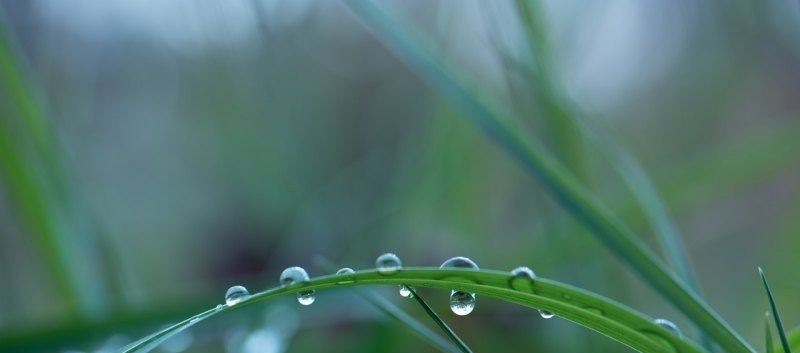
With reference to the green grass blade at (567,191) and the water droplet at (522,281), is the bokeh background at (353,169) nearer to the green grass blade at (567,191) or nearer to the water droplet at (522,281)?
the green grass blade at (567,191)

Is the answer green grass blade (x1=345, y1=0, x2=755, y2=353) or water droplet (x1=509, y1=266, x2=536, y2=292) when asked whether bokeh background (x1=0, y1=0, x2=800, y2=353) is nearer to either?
green grass blade (x1=345, y1=0, x2=755, y2=353)

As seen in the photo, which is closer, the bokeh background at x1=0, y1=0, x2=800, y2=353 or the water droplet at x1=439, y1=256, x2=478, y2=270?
the water droplet at x1=439, y1=256, x2=478, y2=270

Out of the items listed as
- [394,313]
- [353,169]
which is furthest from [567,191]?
[353,169]

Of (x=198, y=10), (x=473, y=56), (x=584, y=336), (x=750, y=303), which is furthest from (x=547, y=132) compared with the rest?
(x=473, y=56)

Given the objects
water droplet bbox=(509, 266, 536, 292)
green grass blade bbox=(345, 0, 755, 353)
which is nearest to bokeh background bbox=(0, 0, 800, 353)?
green grass blade bbox=(345, 0, 755, 353)

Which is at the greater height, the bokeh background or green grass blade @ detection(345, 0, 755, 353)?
the bokeh background

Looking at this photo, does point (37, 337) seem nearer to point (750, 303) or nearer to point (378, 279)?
point (378, 279)

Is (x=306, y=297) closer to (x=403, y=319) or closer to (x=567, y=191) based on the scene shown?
(x=403, y=319)
